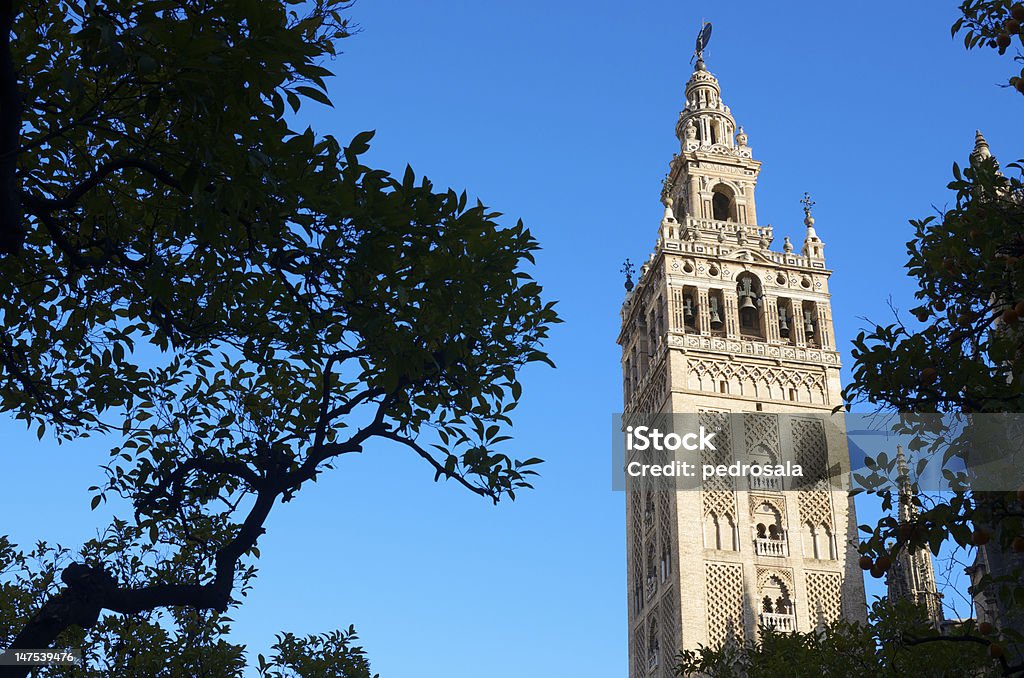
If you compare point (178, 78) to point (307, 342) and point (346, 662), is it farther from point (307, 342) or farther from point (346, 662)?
point (346, 662)

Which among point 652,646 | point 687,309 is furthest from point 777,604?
point 687,309

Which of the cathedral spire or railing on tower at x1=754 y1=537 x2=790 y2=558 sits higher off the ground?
the cathedral spire

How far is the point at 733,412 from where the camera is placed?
39.5 m

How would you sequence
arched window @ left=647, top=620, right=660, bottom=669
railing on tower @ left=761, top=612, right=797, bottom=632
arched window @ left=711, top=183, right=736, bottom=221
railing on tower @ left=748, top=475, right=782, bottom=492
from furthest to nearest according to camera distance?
1. arched window @ left=711, top=183, right=736, bottom=221
2. arched window @ left=647, top=620, right=660, bottom=669
3. railing on tower @ left=748, top=475, right=782, bottom=492
4. railing on tower @ left=761, top=612, right=797, bottom=632

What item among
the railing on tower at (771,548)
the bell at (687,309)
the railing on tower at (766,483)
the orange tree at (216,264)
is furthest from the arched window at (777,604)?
the orange tree at (216,264)

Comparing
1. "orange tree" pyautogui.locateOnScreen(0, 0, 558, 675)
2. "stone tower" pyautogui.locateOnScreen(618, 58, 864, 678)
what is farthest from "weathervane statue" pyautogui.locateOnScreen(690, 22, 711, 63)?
"orange tree" pyautogui.locateOnScreen(0, 0, 558, 675)

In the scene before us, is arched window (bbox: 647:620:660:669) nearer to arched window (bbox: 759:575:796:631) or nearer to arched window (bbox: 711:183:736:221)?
arched window (bbox: 759:575:796:631)

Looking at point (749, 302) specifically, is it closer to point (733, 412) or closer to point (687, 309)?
point (687, 309)

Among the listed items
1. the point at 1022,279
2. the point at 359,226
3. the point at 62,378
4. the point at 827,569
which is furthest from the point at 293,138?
the point at 827,569

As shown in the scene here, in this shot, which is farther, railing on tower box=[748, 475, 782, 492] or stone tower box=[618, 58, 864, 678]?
railing on tower box=[748, 475, 782, 492]

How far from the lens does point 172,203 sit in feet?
28.0

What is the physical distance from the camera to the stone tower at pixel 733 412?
3678 cm

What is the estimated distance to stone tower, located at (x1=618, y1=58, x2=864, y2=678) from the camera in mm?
36781

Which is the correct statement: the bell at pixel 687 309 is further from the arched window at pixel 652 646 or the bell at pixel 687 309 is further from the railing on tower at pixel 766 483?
the arched window at pixel 652 646
